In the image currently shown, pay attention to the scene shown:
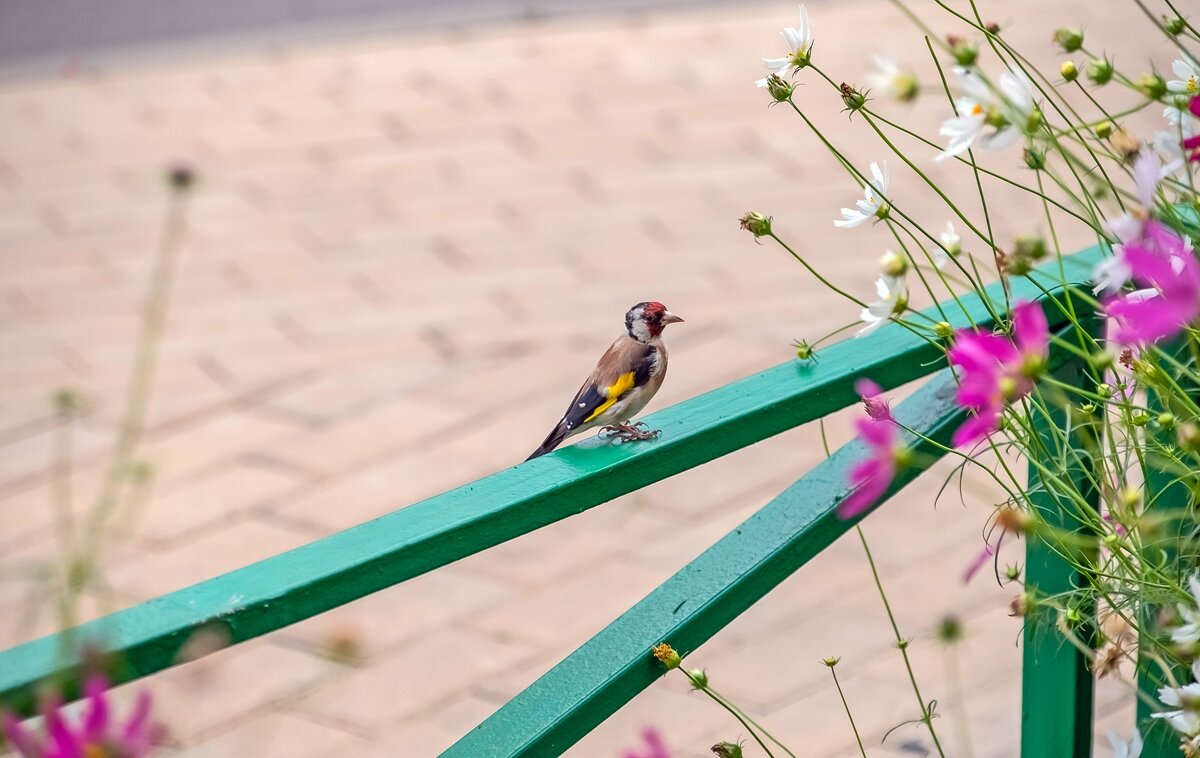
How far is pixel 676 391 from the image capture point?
4191mm

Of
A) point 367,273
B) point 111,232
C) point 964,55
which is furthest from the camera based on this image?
point 111,232

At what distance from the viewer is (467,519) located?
1302 millimetres

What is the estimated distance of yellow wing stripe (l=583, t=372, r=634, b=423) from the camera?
6.72 feet

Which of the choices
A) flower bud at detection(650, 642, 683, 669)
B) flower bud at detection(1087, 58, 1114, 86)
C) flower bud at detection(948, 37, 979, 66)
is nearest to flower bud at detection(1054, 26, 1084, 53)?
flower bud at detection(1087, 58, 1114, 86)

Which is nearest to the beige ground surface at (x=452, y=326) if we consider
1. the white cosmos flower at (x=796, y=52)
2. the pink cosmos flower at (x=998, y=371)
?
the pink cosmos flower at (x=998, y=371)

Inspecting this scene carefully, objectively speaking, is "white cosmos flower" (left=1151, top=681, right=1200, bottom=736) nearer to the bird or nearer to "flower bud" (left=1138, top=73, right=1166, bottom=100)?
"flower bud" (left=1138, top=73, right=1166, bottom=100)

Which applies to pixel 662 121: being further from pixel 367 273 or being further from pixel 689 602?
pixel 689 602

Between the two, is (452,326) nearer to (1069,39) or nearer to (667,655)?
(667,655)

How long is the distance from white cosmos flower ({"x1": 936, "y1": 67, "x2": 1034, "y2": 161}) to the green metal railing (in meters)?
0.17

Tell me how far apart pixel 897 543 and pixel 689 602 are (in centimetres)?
210

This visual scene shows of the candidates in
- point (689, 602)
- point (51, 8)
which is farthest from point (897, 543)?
point (51, 8)

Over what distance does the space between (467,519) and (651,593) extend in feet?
0.86

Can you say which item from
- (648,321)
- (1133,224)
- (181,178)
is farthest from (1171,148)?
(648,321)

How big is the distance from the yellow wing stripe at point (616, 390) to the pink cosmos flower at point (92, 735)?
1319 mm
